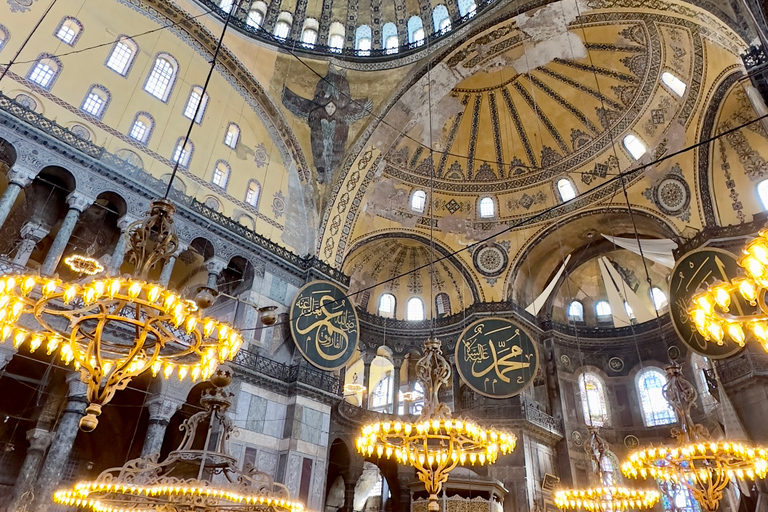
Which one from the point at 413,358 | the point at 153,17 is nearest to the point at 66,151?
the point at 153,17

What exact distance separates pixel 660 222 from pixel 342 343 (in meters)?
7.92

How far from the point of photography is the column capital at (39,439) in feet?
27.7

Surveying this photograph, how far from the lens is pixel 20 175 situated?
299 inches

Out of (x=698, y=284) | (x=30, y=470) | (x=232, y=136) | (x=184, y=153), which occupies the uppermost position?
(x=232, y=136)

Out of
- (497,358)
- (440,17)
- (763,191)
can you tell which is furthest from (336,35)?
(763,191)

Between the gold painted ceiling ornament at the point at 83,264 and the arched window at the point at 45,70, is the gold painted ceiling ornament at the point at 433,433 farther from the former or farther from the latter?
the arched window at the point at 45,70

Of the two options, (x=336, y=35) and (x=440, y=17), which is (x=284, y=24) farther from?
(x=440, y=17)

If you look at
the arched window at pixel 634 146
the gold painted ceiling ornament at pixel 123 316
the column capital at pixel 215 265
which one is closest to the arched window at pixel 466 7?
the arched window at pixel 634 146

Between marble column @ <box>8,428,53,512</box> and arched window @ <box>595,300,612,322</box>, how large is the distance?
14078mm

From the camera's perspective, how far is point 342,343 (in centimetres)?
1067

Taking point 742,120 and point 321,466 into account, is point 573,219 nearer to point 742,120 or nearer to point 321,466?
point 742,120

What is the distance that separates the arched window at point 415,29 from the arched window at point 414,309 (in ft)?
23.5

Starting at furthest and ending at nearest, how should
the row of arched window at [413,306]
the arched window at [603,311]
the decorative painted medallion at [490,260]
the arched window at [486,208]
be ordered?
1. the arched window at [603,311]
2. the row of arched window at [413,306]
3. the arched window at [486,208]
4. the decorative painted medallion at [490,260]

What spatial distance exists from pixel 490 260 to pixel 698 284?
5.46m
